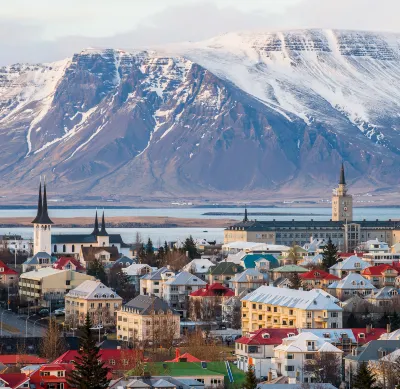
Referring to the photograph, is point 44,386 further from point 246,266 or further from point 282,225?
point 282,225

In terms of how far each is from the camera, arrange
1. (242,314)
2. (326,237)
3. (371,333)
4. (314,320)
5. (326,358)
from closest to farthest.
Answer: (326,358), (371,333), (314,320), (242,314), (326,237)

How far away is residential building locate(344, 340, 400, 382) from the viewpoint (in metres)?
62.3

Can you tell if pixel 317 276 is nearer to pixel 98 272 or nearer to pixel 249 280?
pixel 249 280

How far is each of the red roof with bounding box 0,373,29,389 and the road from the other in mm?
22541

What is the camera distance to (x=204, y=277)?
111812mm

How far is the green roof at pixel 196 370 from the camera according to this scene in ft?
195

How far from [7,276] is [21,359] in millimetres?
50500

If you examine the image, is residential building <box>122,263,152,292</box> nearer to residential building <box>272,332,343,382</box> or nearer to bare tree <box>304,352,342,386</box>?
residential building <box>272,332,343,382</box>

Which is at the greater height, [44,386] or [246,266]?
[246,266]

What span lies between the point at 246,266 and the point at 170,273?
9.72 m

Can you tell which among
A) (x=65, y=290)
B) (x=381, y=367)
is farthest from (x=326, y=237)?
(x=381, y=367)

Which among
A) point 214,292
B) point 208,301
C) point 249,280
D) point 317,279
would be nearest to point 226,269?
point 249,280

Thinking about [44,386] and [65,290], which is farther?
[65,290]

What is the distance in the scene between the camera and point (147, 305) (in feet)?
275
